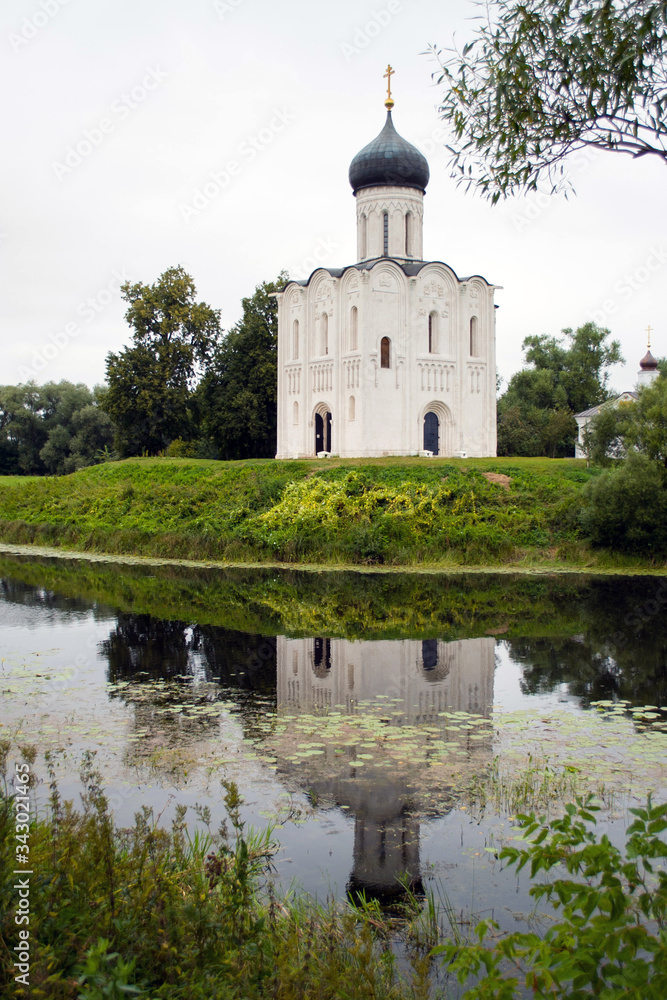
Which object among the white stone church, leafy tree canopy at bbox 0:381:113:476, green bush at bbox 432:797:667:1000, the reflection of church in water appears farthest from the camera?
leafy tree canopy at bbox 0:381:113:476

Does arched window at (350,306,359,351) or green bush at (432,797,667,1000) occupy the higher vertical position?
arched window at (350,306,359,351)

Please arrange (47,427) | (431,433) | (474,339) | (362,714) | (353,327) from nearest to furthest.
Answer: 1. (362,714)
2. (353,327)
3. (431,433)
4. (474,339)
5. (47,427)

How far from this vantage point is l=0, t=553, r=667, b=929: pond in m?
6.20

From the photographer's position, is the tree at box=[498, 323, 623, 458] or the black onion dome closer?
the black onion dome

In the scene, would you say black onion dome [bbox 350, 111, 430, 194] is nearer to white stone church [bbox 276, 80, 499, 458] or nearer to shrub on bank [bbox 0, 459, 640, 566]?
white stone church [bbox 276, 80, 499, 458]

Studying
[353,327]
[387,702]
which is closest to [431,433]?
[353,327]

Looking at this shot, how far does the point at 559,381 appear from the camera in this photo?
59000mm

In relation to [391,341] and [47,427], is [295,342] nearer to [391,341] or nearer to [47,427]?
[391,341]

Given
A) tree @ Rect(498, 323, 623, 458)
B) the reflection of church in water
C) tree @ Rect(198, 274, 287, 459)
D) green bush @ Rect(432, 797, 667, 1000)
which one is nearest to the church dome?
tree @ Rect(498, 323, 623, 458)

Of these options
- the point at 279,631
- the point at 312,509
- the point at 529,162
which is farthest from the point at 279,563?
the point at 529,162

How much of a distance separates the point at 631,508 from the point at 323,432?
59.7 feet

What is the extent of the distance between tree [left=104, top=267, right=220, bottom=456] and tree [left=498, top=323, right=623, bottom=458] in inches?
723

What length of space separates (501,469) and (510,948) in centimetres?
2433

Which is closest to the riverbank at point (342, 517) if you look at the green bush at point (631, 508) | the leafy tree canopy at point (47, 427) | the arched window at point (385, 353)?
the green bush at point (631, 508)
